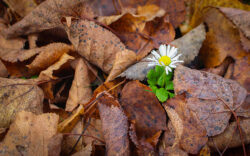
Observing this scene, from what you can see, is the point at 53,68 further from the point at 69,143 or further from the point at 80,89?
the point at 69,143

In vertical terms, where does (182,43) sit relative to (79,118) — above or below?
above

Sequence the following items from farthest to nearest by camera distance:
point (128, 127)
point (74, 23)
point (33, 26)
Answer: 1. point (33, 26)
2. point (74, 23)
3. point (128, 127)

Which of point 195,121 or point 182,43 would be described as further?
point 182,43

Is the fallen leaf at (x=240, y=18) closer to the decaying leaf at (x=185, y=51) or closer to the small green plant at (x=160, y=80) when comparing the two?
the decaying leaf at (x=185, y=51)

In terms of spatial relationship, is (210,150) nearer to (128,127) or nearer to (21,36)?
(128,127)

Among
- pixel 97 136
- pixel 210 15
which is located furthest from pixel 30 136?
pixel 210 15

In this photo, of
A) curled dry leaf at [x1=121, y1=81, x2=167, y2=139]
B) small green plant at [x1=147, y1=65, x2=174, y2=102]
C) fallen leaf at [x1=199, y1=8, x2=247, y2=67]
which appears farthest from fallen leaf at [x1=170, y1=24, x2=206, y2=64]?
curled dry leaf at [x1=121, y1=81, x2=167, y2=139]

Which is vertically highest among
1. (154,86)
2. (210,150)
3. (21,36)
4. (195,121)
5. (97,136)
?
(21,36)
